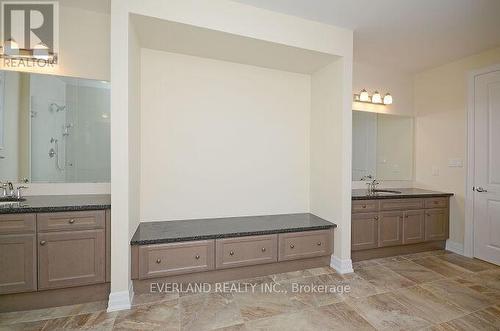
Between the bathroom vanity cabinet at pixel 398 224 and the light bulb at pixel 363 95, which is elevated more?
the light bulb at pixel 363 95

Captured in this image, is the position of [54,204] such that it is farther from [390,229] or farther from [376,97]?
[376,97]

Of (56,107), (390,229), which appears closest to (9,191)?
(56,107)

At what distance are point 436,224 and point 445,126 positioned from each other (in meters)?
1.41

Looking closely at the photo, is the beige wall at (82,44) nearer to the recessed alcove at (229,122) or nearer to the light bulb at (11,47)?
the light bulb at (11,47)

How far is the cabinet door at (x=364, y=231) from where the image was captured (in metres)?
2.83

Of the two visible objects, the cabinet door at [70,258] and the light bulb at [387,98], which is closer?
the cabinet door at [70,258]

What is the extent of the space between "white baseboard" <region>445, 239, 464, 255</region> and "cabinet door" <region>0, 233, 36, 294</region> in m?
4.74

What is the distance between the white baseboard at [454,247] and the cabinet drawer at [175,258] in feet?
11.0

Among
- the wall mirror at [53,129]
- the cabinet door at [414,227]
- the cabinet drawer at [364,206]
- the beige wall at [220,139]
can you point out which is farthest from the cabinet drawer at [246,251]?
the cabinet door at [414,227]

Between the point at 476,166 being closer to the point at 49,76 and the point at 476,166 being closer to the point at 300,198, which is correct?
the point at 300,198

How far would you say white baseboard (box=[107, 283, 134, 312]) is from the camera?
1896mm

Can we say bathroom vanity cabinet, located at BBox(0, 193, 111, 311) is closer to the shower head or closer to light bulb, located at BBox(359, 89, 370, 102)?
the shower head

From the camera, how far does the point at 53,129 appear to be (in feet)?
7.45

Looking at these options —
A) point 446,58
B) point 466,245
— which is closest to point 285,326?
point 466,245
